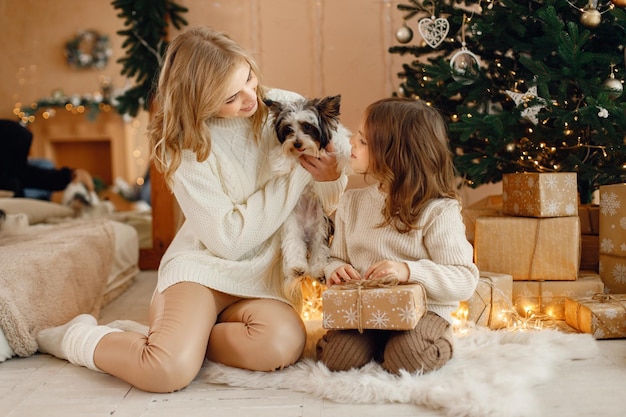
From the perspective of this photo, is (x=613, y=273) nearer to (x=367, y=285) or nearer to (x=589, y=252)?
(x=589, y=252)

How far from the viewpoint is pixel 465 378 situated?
66.7 inches

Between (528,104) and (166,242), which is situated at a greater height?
(528,104)

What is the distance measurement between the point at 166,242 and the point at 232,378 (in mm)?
2101

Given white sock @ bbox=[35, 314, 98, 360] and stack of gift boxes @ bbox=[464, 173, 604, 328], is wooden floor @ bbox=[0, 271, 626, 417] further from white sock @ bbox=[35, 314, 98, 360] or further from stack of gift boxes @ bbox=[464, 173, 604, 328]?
stack of gift boxes @ bbox=[464, 173, 604, 328]

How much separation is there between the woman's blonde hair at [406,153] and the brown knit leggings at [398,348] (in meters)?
0.32

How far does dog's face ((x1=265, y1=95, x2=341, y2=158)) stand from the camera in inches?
75.3

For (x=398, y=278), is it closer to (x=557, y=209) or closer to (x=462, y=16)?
(x=557, y=209)

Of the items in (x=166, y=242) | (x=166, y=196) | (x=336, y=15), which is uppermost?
(x=336, y=15)

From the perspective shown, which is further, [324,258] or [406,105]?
[324,258]

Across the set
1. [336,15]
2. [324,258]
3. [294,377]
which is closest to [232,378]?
[294,377]

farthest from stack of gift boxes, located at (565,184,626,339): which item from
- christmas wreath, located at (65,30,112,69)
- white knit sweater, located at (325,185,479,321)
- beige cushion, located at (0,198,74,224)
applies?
christmas wreath, located at (65,30,112,69)

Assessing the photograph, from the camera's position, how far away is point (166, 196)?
147 inches

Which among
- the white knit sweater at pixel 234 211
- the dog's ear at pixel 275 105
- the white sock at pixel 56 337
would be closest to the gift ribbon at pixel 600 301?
the white knit sweater at pixel 234 211

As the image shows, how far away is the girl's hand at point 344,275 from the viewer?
1.86m
